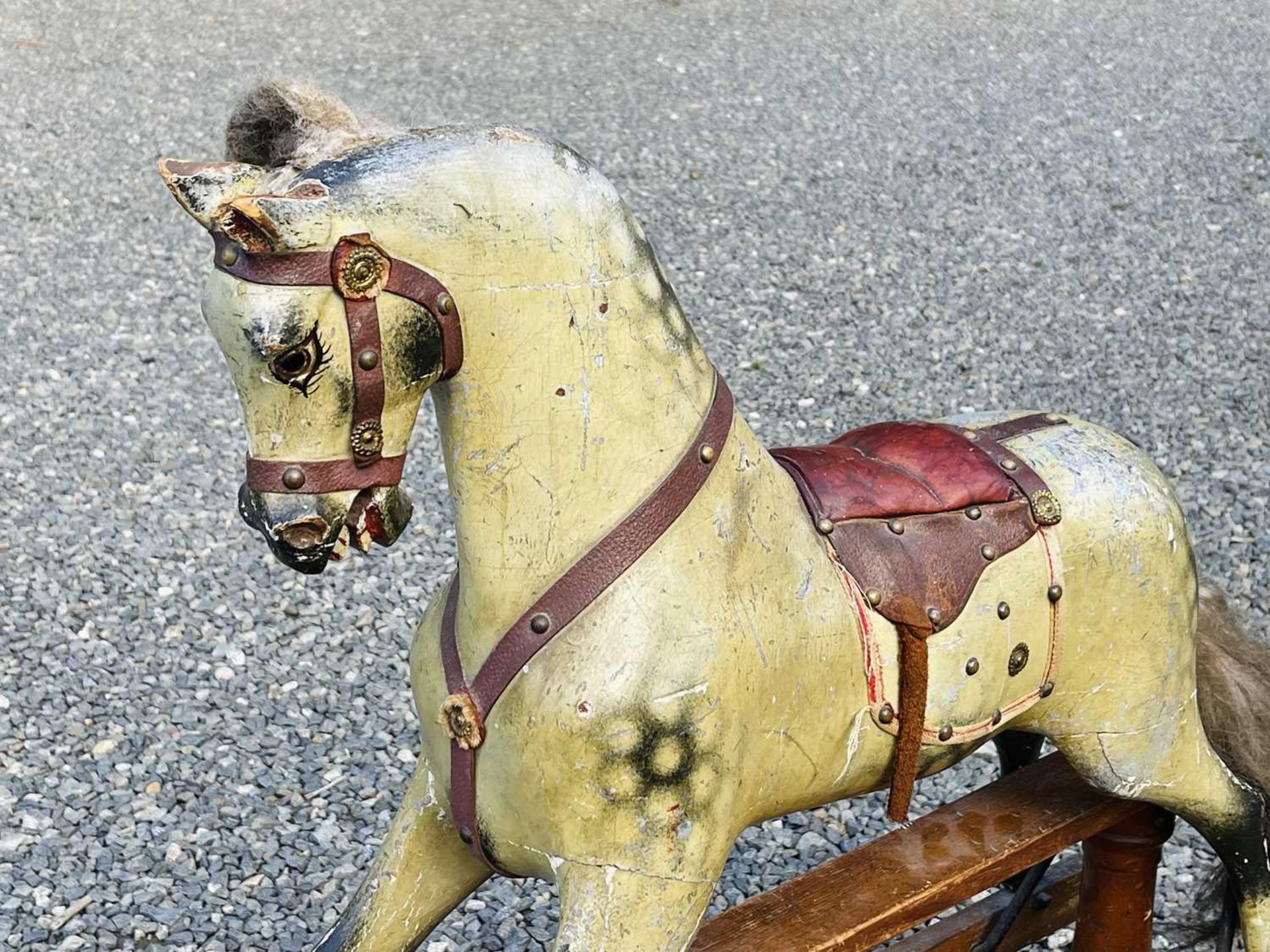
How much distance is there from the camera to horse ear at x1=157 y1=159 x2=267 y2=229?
1.31 meters

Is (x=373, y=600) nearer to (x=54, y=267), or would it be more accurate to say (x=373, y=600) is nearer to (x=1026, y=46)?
(x=54, y=267)

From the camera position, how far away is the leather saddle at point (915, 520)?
1650mm

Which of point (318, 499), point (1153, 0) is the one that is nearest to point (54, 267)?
point (318, 499)

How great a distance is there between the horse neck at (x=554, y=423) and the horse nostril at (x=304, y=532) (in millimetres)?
140

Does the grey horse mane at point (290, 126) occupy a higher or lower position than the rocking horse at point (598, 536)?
higher

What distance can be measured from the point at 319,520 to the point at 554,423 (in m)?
0.23

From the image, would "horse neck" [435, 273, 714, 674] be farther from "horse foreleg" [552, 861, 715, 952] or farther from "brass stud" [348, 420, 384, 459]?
"horse foreleg" [552, 861, 715, 952]

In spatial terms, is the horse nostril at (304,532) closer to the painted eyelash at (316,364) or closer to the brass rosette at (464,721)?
the painted eyelash at (316,364)

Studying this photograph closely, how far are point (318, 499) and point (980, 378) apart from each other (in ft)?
11.6

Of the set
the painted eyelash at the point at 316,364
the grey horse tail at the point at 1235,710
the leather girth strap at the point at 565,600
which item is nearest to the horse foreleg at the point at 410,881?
the leather girth strap at the point at 565,600

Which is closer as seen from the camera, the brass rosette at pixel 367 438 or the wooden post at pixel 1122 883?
the brass rosette at pixel 367 438

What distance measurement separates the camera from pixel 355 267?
4.25 ft

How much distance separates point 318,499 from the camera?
4.54 ft

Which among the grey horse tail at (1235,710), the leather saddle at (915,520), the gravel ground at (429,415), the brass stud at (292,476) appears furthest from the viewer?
the gravel ground at (429,415)
